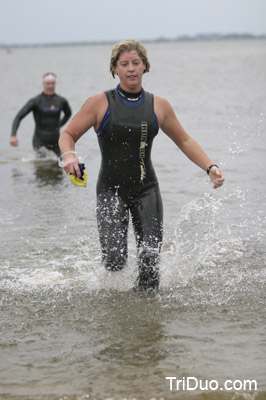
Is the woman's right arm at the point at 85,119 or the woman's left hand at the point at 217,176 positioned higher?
the woman's right arm at the point at 85,119

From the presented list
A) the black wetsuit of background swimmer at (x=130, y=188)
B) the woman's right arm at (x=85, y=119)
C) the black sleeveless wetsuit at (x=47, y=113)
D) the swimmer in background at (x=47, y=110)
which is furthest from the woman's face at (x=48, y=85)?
the woman's right arm at (x=85, y=119)

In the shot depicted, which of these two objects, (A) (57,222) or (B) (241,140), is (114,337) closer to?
(A) (57,222)

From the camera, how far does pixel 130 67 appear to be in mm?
5066

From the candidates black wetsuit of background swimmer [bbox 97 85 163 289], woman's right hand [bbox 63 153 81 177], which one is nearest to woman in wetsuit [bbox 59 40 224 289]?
black wetsuit of background swimmer [bbox 97 85 163 289]

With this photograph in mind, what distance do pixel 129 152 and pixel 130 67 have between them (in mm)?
711

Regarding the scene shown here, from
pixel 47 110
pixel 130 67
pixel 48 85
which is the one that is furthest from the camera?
pixel 47 110

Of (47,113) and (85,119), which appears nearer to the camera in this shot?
(85,119)

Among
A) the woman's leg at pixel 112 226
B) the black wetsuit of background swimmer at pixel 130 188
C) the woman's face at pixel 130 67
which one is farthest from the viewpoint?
the woman's leg at pixel 112 226

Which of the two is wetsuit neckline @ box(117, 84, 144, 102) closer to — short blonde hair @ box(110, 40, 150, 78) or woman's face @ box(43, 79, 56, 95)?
short blonde hair @ box(110, 40, 150, 78)

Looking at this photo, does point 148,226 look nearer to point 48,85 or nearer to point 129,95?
point 129,95

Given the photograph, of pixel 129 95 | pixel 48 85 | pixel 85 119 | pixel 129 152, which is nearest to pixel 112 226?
pixel 129 152

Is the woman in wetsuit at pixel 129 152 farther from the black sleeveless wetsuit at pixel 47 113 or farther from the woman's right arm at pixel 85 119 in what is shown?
the black sleeveless wetsuit at pixel 47 113

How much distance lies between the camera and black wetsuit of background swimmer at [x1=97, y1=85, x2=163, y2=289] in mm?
5203

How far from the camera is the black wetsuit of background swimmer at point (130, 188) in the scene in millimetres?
5203
